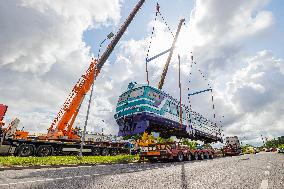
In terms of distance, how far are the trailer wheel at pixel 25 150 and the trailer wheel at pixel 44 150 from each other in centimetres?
53

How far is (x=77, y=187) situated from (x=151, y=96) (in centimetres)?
1695

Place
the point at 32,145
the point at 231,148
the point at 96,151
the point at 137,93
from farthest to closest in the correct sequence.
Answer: the point at 231,148, the point at 137,93, the point at 96,151, the point at 32,145

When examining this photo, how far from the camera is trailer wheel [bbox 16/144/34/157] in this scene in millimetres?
16766

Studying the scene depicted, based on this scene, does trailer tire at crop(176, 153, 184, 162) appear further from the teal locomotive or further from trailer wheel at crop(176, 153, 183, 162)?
the teal locomotive

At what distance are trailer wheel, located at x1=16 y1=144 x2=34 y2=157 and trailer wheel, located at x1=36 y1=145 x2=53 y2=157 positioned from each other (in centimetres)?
53

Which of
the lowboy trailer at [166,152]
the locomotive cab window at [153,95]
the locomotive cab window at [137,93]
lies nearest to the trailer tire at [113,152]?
the locomotive cab window at [137,93]

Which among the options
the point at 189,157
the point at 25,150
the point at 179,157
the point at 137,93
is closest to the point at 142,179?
the point at 179,157

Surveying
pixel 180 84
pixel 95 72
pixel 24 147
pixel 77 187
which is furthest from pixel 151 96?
pixel 77 187

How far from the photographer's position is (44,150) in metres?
18.3

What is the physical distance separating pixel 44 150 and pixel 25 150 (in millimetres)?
1501

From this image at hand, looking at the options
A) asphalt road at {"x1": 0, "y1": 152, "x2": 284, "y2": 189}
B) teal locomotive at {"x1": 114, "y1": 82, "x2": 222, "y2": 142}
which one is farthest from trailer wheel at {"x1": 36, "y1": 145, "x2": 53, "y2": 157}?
asphalt road at {"x1": 0, "y1": 152, "x2": 284, "y2": 189}

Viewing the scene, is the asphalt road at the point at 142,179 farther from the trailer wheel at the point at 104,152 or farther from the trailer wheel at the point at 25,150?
the trailer wheel at the point at 104,152

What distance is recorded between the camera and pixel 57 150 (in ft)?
62.7

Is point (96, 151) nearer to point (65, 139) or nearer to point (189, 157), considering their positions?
point (65, 139)
